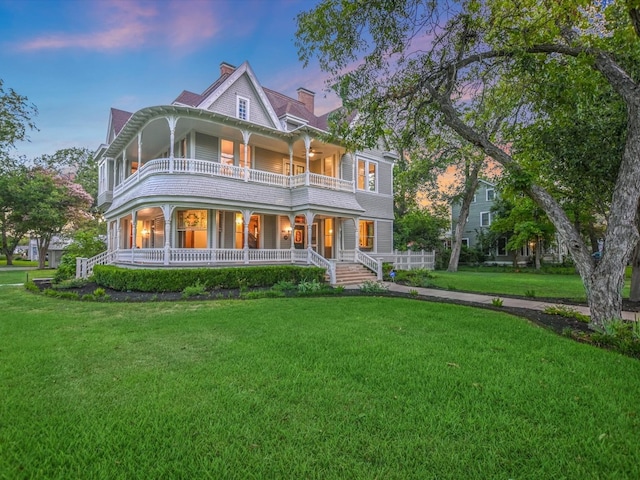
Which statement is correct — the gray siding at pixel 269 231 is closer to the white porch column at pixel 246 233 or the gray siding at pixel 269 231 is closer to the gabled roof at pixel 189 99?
the white porch column at pixel 246 233

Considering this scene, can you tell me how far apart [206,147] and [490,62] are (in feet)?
40.1

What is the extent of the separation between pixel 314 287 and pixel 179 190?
685 centimetres

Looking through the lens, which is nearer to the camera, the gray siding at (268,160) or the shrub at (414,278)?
the shrub at (414,278)

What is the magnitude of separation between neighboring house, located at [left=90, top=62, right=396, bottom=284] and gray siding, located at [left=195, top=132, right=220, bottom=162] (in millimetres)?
47

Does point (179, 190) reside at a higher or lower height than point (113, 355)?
higher

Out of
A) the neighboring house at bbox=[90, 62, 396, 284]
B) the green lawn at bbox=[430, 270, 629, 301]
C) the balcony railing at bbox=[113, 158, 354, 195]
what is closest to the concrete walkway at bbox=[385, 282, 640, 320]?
the green lawn at bbox=[430, 270, 629, 301]

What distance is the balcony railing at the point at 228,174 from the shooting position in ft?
44.8

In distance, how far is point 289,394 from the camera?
3.49 metres

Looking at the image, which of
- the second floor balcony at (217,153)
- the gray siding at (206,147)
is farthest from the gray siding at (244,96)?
the gray siding at (206,147)

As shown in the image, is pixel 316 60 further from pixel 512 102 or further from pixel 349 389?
pixel 349 389

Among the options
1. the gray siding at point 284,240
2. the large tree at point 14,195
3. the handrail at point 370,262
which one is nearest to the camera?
the handrail at point 370,262

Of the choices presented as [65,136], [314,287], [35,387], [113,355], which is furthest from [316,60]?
[65,136]

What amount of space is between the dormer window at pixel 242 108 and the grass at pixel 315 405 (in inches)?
500

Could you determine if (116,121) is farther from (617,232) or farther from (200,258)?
(617,232)
